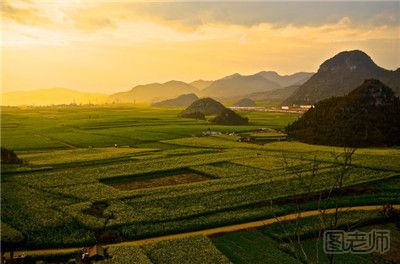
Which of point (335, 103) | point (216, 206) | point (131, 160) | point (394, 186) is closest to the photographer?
point (216, 206)

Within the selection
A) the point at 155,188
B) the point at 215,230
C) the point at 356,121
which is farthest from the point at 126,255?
the point at 356,121

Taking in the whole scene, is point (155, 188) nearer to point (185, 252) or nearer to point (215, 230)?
point (215, 230)

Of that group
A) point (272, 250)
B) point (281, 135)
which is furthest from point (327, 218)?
point (281, 135)

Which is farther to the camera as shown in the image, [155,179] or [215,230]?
[155,179]

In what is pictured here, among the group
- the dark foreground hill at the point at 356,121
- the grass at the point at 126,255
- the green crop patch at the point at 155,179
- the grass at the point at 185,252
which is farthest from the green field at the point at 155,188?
the dark foreground hill at the point at 356,121

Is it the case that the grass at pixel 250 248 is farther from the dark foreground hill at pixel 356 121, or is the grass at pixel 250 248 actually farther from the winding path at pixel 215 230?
the dark foreground hill at pixel 356 121

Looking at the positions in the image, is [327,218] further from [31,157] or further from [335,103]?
[335,103]
